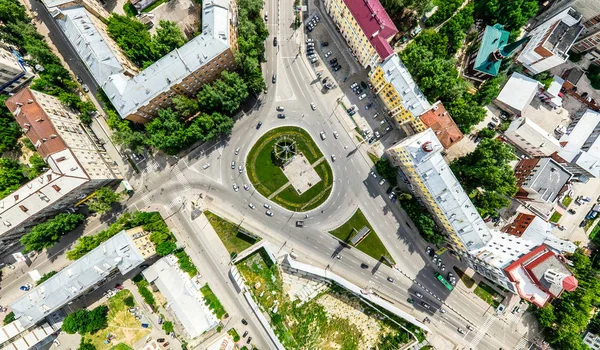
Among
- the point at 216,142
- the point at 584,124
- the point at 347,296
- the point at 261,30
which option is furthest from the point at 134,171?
the point at 584,124

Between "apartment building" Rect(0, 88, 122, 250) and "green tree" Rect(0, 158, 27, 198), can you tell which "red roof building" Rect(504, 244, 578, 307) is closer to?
"apartment building" Rect(0, 88, 122, 250)

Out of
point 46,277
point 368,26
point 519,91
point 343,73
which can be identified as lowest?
point 519,91

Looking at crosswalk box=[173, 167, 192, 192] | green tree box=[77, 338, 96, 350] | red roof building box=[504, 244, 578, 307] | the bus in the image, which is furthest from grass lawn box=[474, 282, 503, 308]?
green tree box=[77, 338, 96, 350]

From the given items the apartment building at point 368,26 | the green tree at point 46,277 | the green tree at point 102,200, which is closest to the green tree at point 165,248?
the green tree at point 102,200

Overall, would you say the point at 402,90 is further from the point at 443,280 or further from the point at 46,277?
the point at 46,277

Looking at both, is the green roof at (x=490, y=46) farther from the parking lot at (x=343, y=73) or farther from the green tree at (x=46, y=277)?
the green tree at (x=46, y=277)

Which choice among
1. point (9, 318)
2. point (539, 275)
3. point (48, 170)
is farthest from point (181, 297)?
point (539, 275)

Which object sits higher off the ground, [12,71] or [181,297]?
[12,71]
